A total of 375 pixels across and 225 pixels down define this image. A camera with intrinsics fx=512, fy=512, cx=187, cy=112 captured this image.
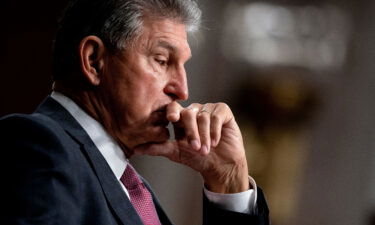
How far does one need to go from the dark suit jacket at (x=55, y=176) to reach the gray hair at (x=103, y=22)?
12 centimetres

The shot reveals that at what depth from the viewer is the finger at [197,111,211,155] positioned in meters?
0.99

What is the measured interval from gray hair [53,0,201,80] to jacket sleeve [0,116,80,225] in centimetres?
25

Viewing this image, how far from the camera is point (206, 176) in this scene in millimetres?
1207

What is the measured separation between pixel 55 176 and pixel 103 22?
1.19ft

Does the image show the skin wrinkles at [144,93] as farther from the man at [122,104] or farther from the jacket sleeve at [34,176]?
the jacket sleeve at [34,176]

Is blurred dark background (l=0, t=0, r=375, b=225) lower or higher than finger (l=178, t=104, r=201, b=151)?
lower

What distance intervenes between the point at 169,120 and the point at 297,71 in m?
2.48

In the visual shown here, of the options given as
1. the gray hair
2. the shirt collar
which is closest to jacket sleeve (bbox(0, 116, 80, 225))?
the shirt collar

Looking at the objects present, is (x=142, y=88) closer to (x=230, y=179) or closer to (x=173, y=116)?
(x=173, y=116)

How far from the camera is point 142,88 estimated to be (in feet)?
3.34

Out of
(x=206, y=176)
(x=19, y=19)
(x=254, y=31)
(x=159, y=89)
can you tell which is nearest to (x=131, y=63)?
(x=159, y=89)

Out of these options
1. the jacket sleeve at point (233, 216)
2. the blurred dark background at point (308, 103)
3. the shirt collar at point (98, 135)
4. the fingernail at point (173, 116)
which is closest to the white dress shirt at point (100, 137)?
the shirt collar at point (98, 135)

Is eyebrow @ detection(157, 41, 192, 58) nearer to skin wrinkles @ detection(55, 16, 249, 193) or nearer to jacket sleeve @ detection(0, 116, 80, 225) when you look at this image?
skin wrinkles @ detection(55, 16, 249, 193)

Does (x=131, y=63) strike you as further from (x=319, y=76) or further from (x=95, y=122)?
(x=319, y=76)
